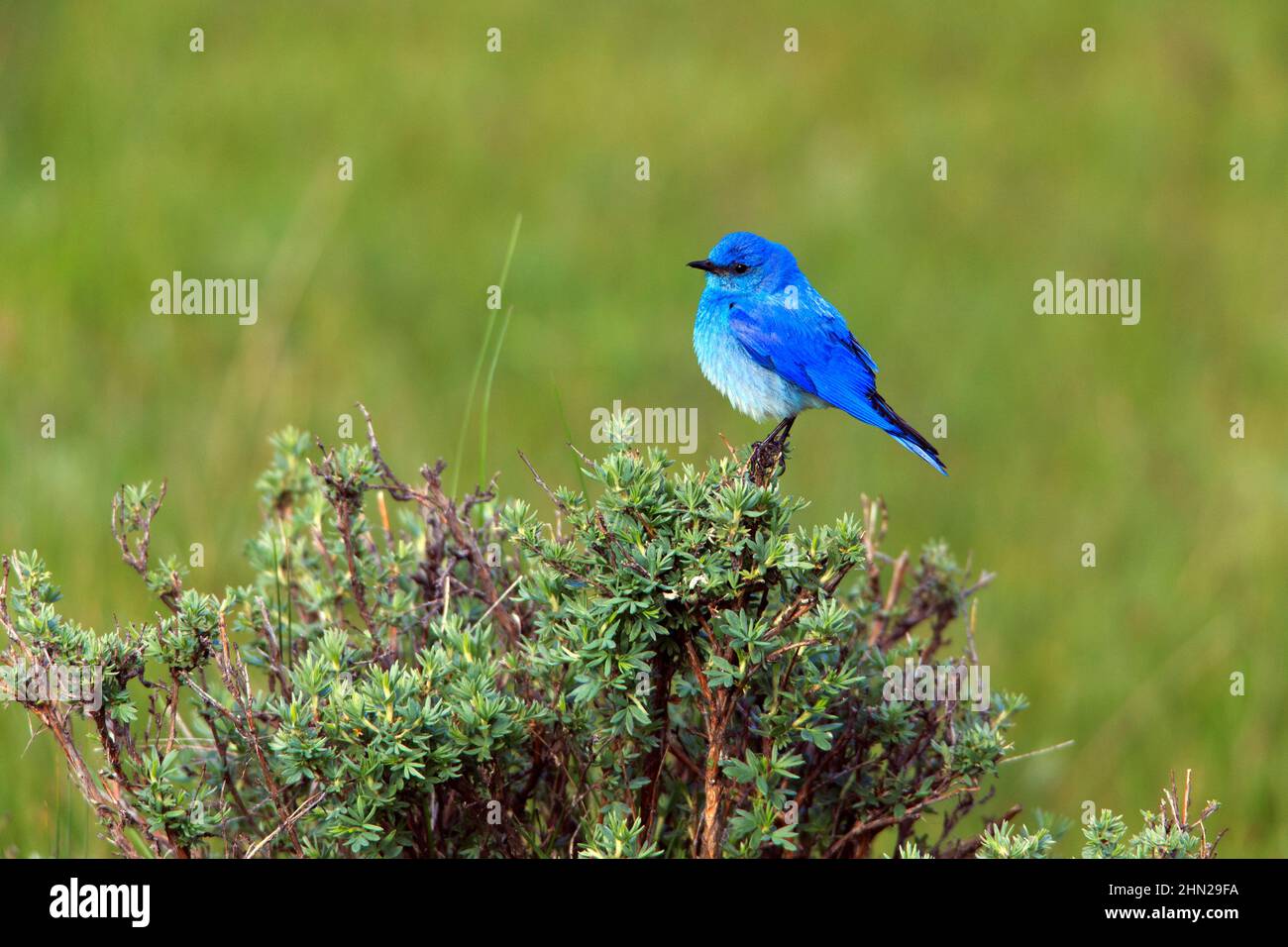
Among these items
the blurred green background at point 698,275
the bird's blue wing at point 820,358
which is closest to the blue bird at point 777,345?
the bird's blue wing at point 820,358

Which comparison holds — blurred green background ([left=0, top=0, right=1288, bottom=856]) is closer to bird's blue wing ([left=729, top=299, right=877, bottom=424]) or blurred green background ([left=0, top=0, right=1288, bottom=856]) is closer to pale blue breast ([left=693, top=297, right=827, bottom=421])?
pale blue breast ([left=693, top=297, right=827, bottom=421])

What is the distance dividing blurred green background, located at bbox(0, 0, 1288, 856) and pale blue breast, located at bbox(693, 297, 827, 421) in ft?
8.18

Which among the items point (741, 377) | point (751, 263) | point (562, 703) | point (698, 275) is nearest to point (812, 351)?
point (741, 377)

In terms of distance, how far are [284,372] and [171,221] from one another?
6.56 ft

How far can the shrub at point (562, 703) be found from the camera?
3398 mm

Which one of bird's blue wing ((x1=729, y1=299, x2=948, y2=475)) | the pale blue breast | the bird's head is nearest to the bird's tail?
bird's blue wing ((x1=729, y1=299, x2=948, y2=475))

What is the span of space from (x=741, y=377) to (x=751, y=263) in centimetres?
33

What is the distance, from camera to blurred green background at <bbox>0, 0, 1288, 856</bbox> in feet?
25.3

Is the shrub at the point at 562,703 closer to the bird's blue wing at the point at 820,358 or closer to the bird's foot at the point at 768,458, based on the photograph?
→ the bird's foot at the point at 768,458

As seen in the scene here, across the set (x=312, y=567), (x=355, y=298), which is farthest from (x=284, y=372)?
(x=312, y=567)

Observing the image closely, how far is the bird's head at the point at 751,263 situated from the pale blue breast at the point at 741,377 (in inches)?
3.8

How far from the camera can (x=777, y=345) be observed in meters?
4.37
